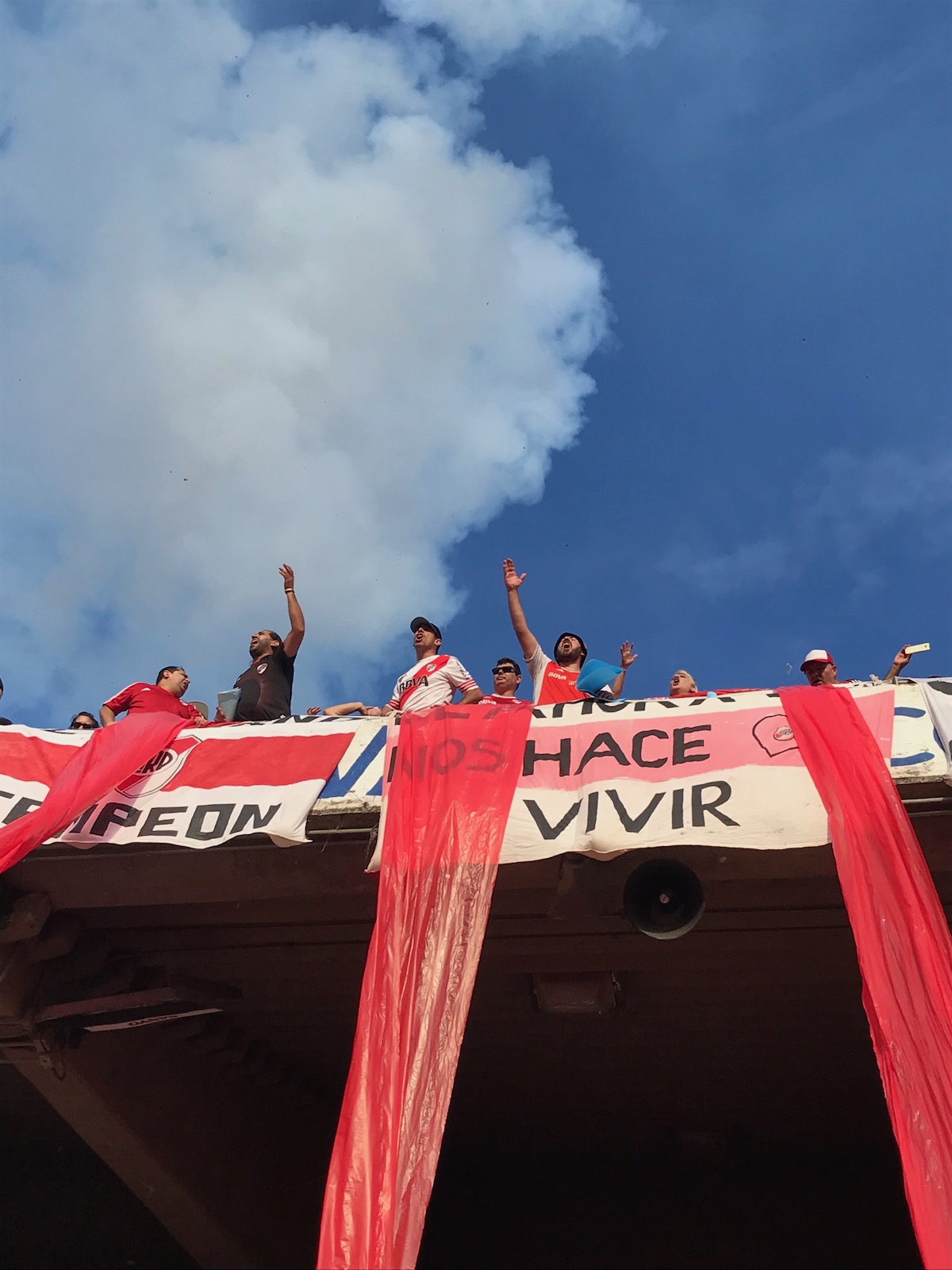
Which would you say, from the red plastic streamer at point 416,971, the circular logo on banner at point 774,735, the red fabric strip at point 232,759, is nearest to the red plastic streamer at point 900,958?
the circular logo on banner at point 774,735

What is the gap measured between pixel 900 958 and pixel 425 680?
3.69 meters

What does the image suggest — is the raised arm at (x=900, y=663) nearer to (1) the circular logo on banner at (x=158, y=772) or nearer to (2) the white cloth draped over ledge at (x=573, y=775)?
(2) the white cloth draped over ledge at (x=573, y=775)

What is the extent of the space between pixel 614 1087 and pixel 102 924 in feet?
15.3

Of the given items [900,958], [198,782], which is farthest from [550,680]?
[900,958]

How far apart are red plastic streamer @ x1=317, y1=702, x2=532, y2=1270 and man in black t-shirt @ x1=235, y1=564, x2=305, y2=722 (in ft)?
7.02

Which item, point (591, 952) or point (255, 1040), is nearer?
point (591, 952)

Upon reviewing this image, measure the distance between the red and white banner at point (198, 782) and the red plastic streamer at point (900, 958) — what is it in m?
2.68

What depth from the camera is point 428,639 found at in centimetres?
785

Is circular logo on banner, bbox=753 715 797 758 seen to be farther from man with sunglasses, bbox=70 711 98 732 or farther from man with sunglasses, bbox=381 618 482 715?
man with sunglasses, bbox=70 711 98 732

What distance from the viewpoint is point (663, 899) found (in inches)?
217

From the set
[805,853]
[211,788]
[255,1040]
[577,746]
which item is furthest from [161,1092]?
[805,853]

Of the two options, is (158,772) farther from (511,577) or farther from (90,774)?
(511,577)

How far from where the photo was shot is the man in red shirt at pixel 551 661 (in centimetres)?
718

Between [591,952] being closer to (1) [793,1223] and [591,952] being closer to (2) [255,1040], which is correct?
(2) [255,1040]
